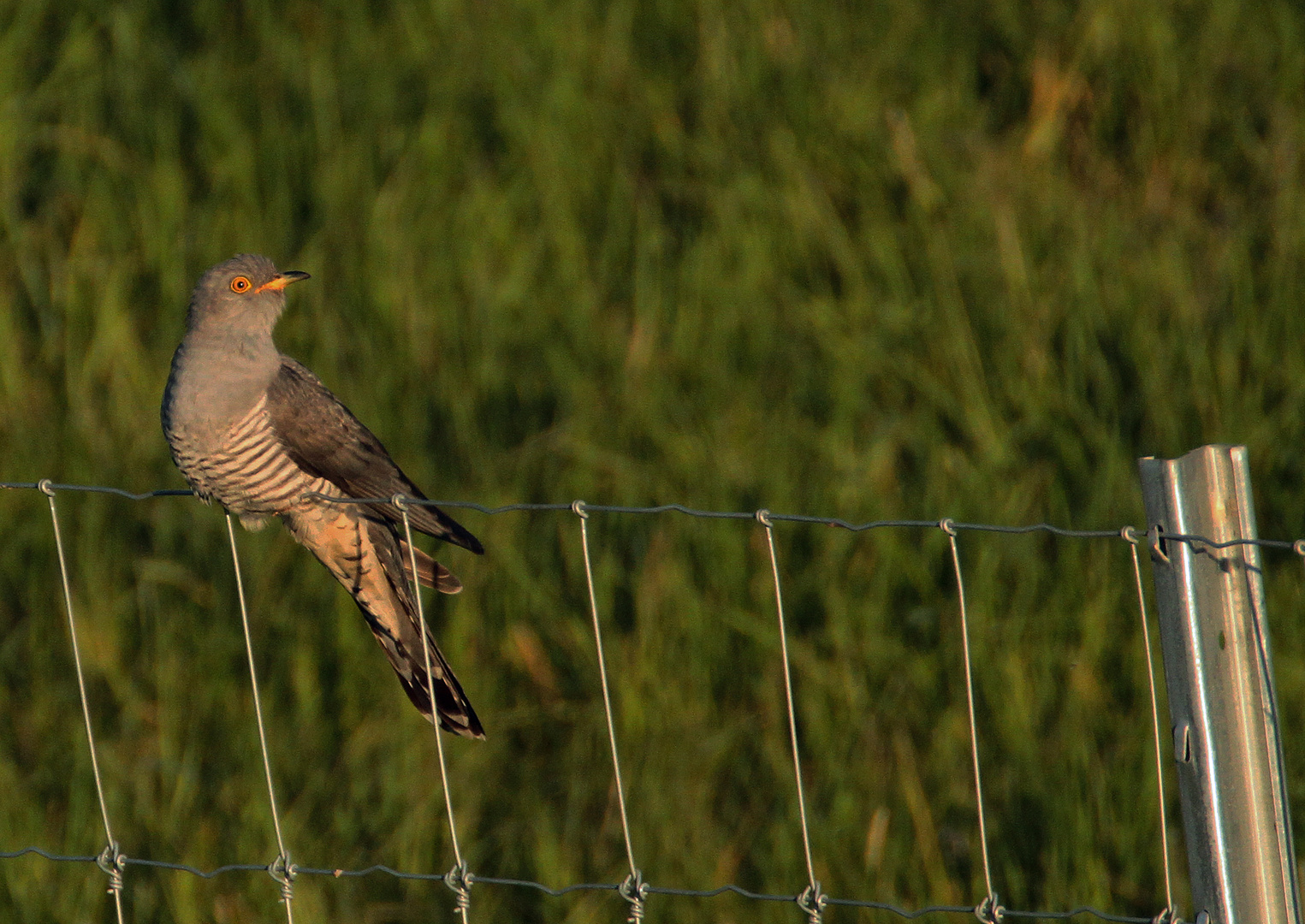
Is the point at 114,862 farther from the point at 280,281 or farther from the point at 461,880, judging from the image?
the point at 280,281

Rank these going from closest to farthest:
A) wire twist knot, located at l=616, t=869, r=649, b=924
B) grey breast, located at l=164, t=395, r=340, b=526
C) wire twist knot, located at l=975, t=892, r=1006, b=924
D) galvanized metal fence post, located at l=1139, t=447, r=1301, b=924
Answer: galvanized metal fence post, located at l=1139, t=447, r=1301, b=924 → wire twist knot, located at l=975, t=892, r=1006, b=924 → wire twist knot, located at l=616, t=869, r=649, b=924 → grey breast, located at l=164, t=395, r=340, b=526

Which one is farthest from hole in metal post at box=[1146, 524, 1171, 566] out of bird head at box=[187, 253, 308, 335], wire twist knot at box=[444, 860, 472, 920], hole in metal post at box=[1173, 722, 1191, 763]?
bird head at box=[187, 253, 308, 335]

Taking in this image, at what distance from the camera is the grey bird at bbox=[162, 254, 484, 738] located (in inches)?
134

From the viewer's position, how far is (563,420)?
504 centimetres

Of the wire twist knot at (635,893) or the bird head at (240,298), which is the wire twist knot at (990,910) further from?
the bird head at (240,298)

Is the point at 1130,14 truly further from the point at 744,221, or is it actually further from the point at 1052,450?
the point at 1052,450

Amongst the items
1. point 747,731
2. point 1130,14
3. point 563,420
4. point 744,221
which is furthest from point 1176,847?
point 1130,14

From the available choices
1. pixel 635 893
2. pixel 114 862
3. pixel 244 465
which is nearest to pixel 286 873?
pixel 114 862

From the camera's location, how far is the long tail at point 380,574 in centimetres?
364

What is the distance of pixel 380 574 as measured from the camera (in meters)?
3.70

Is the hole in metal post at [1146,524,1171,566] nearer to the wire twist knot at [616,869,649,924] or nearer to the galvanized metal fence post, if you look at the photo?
the galvanized metal fence post

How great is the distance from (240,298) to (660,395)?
1.73 metres

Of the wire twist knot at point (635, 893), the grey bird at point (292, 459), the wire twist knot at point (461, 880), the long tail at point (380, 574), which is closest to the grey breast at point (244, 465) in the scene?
the grey bird at point (292, 459)

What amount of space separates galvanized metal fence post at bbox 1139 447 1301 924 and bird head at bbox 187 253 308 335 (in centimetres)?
230
